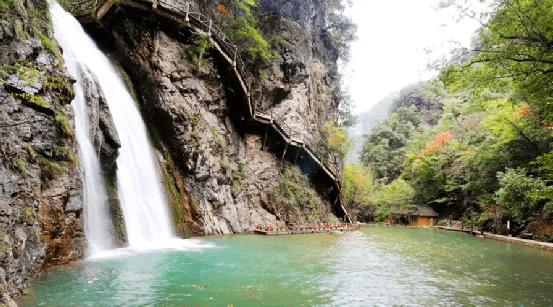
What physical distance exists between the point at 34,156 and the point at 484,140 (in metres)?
33.9

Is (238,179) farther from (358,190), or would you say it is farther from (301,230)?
(358,190)

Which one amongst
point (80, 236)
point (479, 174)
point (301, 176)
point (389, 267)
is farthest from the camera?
point (479, 174)

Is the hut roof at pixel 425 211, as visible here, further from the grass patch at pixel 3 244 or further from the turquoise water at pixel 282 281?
the grass patch at pixel 3 244

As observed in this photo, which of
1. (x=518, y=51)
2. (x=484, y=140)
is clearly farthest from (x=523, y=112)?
(x=518, y=51)

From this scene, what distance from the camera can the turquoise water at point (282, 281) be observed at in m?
6.04

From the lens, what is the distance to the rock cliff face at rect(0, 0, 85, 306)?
5707mm

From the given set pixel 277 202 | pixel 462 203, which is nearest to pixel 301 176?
pixel 277 202

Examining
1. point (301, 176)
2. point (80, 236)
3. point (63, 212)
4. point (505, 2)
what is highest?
point (505, 2)

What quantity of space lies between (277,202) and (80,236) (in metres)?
14.5

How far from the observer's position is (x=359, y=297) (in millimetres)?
6586

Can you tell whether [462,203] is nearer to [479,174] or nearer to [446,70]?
[479,174]

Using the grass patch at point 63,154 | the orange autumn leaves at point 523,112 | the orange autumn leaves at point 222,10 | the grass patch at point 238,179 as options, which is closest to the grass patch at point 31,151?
the grass patch at point 63,154

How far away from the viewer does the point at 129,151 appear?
13398 mm

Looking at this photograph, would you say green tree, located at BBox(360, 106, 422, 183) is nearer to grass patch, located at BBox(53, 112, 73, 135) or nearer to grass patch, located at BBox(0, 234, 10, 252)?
grass patch, located at BBox(53, 112, 73, 135)
